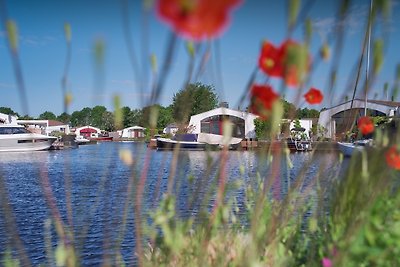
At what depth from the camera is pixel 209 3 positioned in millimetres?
866

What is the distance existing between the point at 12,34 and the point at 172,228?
1.01 metres

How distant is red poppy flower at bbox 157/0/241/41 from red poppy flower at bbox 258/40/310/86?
0.96 ft

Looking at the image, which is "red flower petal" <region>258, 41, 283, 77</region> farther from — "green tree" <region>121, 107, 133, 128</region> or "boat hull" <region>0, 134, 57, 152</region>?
"boat hull" <region>0, 134, 57, 152</region>

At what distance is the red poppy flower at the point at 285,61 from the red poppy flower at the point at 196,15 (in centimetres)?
29

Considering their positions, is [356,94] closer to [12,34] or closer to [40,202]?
[12,34]

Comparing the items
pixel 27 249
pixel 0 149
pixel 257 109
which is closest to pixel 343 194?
pixel 257 109

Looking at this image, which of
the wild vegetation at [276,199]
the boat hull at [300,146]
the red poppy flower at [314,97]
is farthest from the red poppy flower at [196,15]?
the boat hull at [300,146]

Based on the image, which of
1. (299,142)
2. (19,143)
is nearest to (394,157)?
(299,142)

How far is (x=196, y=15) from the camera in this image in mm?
861

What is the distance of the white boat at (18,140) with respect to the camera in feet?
111

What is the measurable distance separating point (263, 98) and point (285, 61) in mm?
313

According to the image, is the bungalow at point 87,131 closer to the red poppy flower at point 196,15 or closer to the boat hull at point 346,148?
the boat hull at point 346,148

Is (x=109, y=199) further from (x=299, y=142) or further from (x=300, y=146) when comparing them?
(x=300, y=146)

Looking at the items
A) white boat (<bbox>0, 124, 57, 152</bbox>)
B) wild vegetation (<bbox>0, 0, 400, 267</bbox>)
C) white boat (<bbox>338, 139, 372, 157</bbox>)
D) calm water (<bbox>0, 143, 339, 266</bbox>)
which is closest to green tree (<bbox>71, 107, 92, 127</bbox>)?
white boat (<bbox>0, 124, 57, 152</bbox>)
